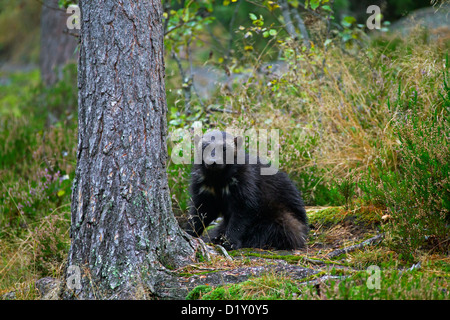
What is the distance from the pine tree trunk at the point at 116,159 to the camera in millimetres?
3229

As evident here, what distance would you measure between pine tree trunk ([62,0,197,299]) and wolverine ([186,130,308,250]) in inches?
47.5

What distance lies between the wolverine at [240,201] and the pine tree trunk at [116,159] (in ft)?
3.95

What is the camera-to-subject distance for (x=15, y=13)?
54.9 ft

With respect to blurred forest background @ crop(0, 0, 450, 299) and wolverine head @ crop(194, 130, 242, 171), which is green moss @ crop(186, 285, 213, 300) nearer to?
blurred forest background @ crop(0, 0, 450, 299)

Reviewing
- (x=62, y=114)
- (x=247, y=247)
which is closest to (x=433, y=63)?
(x=247, y=247)

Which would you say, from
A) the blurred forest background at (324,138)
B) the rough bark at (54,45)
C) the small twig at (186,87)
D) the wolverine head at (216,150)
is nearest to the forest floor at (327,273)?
the blurred forest background at (324,138)

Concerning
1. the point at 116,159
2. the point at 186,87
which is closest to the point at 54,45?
the point at 186,87

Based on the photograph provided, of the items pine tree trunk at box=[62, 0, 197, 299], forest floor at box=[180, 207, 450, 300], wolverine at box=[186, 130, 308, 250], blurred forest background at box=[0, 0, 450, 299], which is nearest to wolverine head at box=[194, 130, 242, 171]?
wolverine at box=[186, 130, 308, 250]

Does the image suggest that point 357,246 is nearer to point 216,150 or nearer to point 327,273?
point 327,273

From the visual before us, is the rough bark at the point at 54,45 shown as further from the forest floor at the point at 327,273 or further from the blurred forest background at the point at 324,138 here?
the forest floor at the point at 327,273

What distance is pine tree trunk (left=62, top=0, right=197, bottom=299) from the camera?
323 centimetres

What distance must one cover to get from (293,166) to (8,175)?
12.9ft

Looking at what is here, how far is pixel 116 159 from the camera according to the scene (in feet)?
10.7
